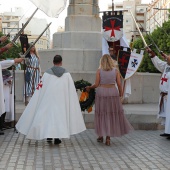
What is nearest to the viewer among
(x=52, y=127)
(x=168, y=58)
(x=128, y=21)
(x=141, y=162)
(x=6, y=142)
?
(x=141, y=162)

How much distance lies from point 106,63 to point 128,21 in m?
125

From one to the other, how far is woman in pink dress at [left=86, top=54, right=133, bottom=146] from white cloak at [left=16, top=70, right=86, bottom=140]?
1.35 feet

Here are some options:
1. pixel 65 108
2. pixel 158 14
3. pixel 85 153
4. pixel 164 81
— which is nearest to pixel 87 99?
pixel 65 108

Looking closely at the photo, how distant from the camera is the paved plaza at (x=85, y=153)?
277 inches

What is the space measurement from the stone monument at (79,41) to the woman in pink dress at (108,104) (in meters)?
5.78

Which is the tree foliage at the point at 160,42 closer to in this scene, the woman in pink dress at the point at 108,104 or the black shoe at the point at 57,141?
the woman in pink dress at the point at 108,104

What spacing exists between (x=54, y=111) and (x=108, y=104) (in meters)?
1.08

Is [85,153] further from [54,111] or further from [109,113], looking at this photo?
[109,113]

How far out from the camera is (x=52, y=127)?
8.60m

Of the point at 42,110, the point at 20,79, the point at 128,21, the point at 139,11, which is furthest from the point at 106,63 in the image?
the point at 139,11

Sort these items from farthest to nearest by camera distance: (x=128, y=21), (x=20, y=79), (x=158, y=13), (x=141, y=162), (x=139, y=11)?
(x=139, y=11)
(x=128, y=21)
(x=158, y=13)
(x=20, y=79)
(x=141, y=162)

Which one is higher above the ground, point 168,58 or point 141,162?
point 168,58

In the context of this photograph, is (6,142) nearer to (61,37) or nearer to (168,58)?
(168,58)

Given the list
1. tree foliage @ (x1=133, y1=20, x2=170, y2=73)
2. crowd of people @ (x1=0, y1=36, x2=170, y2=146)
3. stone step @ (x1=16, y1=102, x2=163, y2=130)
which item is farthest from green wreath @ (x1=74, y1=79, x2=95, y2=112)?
tree foliage @ (x1=133, y1=20, x2=170, y2=73)
